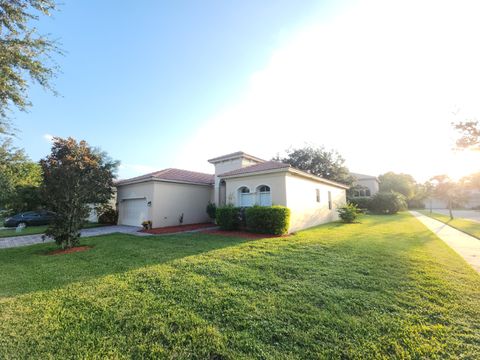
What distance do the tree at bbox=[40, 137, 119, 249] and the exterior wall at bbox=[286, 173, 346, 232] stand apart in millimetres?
9460

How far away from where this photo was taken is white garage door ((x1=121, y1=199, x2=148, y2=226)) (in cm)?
1557

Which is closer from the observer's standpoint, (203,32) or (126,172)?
(203,32)

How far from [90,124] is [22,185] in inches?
763

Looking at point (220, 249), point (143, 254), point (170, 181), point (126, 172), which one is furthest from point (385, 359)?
point (126, 172)

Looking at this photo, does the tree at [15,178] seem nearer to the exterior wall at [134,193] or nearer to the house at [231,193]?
the exterior wall at [134,193]

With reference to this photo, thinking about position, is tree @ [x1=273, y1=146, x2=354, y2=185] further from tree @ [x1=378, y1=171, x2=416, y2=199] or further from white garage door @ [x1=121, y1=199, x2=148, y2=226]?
white garage door @ [x1=121, y1=199, x2=148, y2=226]

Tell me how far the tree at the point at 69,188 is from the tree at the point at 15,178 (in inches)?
204

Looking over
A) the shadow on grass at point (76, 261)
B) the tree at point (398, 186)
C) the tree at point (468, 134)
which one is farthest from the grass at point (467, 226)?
the tree at point (398, 186)

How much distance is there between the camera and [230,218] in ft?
40.7

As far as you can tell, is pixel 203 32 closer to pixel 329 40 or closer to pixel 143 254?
pixel 329 40

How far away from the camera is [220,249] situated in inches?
311

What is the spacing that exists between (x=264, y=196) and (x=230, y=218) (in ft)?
7.74

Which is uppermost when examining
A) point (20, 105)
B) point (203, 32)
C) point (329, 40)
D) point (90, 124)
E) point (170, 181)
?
point (203, 32)

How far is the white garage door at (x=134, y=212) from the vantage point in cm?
1557
